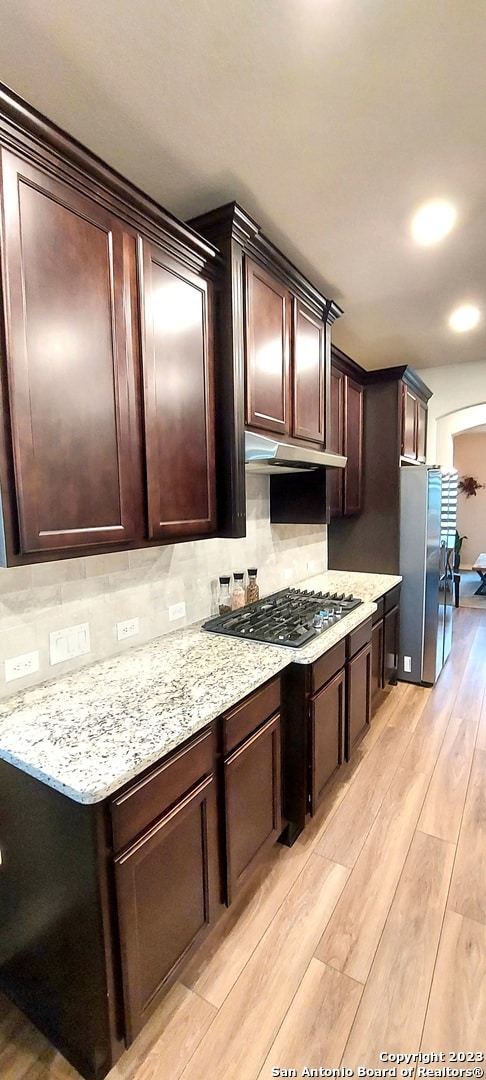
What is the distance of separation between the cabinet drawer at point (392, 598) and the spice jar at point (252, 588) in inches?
42.1

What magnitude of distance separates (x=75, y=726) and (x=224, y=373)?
1.40 metres

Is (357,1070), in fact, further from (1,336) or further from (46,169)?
(46,169)

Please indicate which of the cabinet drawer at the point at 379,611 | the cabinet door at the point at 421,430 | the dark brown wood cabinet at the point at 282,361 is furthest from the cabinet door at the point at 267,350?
the cabinet door at the point at 421,430

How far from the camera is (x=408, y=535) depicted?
11.3ft

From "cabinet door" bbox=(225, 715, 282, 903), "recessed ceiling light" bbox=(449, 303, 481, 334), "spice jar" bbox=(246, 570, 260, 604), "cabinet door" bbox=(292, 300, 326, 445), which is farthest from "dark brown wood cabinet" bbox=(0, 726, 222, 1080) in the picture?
"recessed ceiling light" bbox=(449, 303, 481, 334)

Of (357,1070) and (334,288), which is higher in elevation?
(334,288)

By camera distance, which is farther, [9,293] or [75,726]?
[75,726]

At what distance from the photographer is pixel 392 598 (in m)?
3.29

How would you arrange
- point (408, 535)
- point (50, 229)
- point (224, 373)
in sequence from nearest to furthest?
1. point (50, 229)
2. point (224, 373)
3. point (408, 535)

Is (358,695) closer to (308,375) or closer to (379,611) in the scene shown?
(379,611)

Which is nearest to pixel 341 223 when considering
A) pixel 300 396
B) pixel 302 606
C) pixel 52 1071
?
pixel 300 396

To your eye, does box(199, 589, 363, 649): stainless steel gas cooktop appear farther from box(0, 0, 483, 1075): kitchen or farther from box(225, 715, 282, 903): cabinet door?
box(225, 715, 282, 903): cabinet door

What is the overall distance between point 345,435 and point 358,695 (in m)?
1.82

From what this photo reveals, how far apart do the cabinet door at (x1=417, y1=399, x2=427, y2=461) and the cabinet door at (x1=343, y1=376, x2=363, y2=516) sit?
34.8 inches
